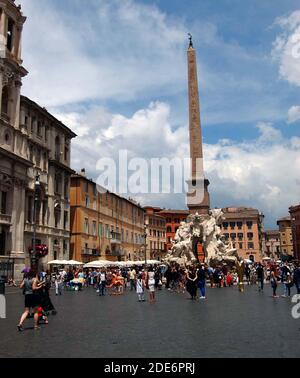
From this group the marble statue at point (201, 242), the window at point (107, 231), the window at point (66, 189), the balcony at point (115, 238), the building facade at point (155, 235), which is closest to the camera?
the marble statue at point (201, 242)

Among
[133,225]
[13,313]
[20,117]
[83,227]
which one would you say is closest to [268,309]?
[13,313]

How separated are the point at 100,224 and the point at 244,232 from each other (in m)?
45.4

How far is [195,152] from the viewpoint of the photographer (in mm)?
30406

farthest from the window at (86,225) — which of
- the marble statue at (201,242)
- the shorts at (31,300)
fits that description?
the shorts at (31,300)

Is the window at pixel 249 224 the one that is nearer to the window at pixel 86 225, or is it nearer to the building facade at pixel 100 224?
the building facade at pixel 100 224

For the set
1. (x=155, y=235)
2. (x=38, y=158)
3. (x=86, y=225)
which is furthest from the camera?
(x=155, y=235)

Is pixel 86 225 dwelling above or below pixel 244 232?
below

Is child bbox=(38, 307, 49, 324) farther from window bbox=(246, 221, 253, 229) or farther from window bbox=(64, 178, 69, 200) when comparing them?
window bbox=(246, 221, 253, 229)

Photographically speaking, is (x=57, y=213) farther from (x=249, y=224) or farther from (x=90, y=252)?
(x=249, y=224)

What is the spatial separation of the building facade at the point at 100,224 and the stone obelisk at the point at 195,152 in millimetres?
15980

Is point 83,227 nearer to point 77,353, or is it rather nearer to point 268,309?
point 268,309

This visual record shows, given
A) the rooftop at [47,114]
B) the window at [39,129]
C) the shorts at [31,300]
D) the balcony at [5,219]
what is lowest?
the shorts at [31,300]

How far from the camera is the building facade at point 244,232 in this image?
284 ft

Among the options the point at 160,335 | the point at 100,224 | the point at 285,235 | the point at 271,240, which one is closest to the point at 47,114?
the point at 100,224
